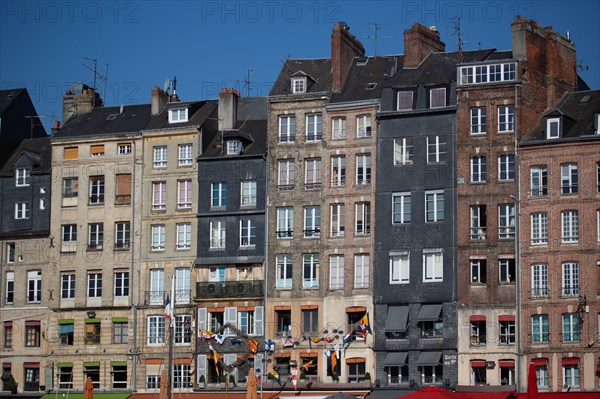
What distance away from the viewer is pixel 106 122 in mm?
79312

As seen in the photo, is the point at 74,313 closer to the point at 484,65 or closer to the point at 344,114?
the point at 344,114

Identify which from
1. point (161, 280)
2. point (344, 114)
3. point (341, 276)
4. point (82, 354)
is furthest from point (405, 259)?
point (82, 354)

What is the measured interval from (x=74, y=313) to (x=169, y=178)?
838 cm

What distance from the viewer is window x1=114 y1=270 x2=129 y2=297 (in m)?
75.9

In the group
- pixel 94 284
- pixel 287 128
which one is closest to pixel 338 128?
pixel 287 128

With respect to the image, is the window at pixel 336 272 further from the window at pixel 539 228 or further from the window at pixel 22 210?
the window at pixel 22 210

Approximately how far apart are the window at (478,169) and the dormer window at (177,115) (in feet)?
52.1

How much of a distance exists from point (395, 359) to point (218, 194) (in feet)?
40.8

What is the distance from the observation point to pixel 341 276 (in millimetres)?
71500

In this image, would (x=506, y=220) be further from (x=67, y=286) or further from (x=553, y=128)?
(x=67, y=286)

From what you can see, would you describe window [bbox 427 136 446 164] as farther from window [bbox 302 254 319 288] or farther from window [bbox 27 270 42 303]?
window [bbox 27 270 42 303]

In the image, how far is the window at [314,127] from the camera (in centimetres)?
7300

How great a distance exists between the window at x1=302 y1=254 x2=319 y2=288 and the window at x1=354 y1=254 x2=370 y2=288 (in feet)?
6.55

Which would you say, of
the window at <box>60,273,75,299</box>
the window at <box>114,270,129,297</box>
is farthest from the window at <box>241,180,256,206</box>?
the window at <box>60,273,75,299</box>
